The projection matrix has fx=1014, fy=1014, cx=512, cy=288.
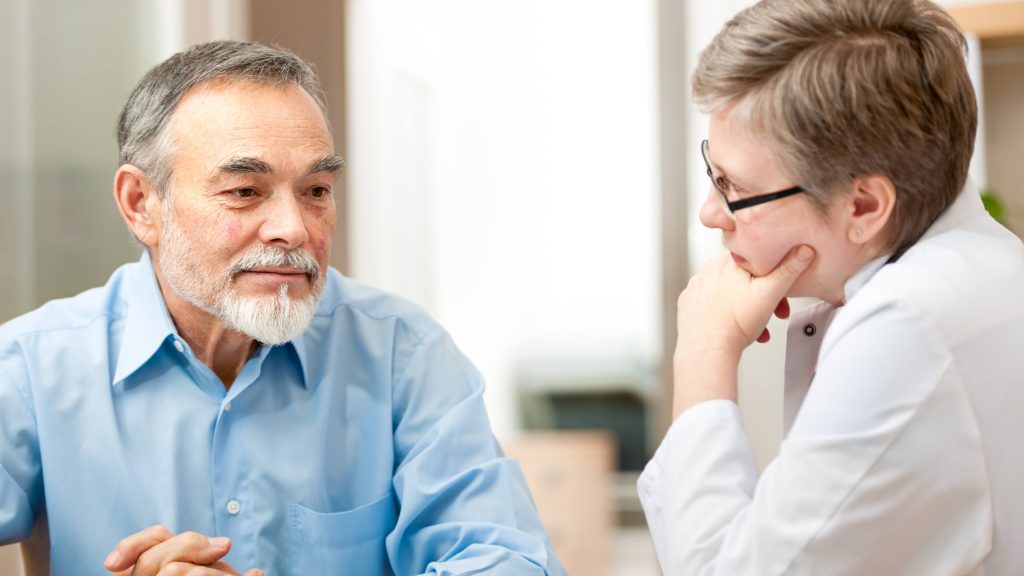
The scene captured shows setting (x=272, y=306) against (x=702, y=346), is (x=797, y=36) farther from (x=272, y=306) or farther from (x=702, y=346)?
(x=272, y=306)

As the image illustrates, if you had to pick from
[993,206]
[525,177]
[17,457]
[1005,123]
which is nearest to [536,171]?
[525,177]

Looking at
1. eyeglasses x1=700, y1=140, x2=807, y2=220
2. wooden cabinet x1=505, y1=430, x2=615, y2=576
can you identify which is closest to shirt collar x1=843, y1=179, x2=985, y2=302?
eyeglasses x1=700, y1=140, x2=807, y2=220

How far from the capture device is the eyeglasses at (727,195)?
3.63ft

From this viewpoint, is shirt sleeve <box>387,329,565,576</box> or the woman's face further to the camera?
shirt sleeve <box>387,329,565,576</box>

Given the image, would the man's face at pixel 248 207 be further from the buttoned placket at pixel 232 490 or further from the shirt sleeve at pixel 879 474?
the shirt sleeve at pixel 879 474

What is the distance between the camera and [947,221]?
1100 millimetres

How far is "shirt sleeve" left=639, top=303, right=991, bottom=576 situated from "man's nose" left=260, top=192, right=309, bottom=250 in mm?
698

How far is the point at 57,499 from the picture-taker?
1.35 metres

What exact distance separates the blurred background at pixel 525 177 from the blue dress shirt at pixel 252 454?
0.66 m

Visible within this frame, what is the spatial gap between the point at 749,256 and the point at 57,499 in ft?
3.14

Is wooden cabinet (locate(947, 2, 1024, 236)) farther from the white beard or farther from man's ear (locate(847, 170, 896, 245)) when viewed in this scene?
the white beard

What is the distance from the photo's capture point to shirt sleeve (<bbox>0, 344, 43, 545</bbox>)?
1.32 metres

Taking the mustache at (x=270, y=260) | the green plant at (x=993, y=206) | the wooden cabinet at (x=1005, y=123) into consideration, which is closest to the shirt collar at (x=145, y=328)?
the mustache at (x=270, y=260)

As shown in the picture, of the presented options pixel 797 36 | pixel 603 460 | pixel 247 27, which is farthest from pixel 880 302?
pixel 603 460
